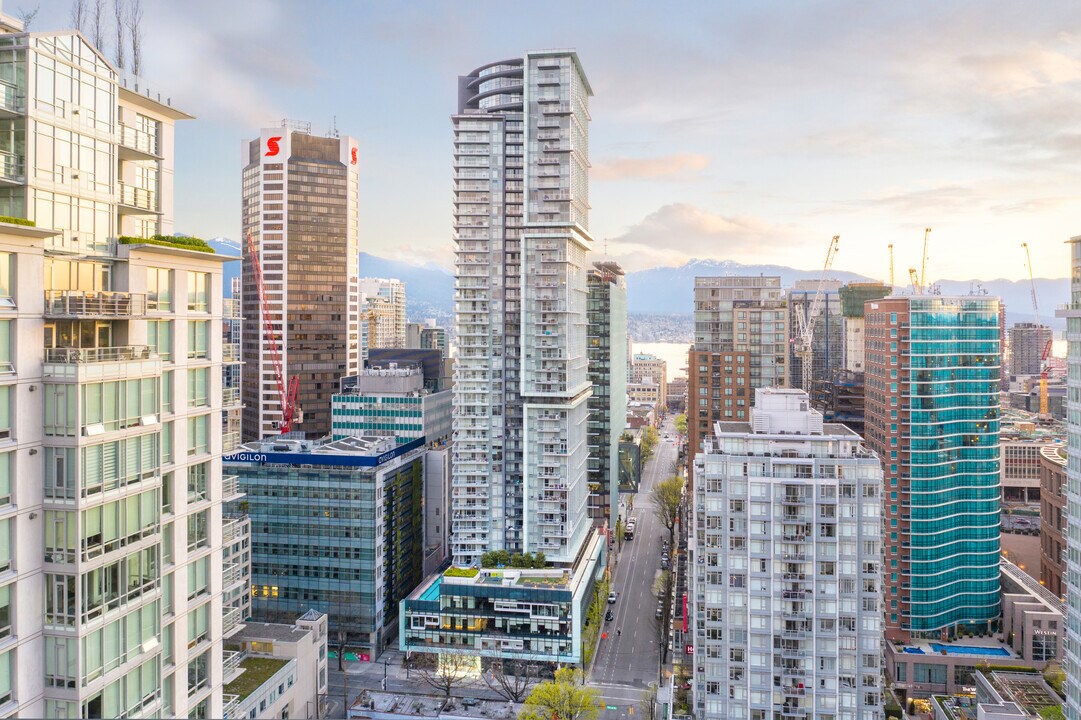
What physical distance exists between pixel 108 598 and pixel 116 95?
13298mm

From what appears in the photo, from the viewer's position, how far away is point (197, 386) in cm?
2383

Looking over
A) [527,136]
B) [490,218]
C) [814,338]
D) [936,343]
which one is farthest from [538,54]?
[814,338]

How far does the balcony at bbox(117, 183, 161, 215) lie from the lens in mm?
22391

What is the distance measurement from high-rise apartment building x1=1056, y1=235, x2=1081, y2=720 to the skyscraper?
55261 millimetres

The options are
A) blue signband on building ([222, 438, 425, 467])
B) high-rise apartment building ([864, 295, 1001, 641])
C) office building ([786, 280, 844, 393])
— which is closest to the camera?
high-rise apartment building ([864, 295, 1001, 641])

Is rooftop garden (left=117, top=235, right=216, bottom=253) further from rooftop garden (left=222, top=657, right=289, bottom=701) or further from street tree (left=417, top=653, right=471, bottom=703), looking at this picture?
street tree (left=417, top=653, right=471, bottom=703)

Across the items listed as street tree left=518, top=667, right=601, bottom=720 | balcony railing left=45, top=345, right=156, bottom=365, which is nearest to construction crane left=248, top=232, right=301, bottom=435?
street tree left=518, top=667, right=601, bottom=720

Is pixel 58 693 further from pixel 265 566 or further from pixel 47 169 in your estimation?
pixel 265 566

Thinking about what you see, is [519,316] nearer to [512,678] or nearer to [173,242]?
[512,678]

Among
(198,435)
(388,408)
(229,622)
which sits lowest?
(229,622)

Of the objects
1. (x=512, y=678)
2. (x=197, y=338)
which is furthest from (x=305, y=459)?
(x=197, y=338)

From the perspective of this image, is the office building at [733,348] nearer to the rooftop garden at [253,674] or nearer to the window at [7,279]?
the rooftop garden at [253,674]

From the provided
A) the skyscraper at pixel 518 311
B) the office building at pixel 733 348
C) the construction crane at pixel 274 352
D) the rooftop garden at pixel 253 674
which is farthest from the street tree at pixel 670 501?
the rooftop garden at pixel 253 674

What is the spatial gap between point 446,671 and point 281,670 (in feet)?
67.0
